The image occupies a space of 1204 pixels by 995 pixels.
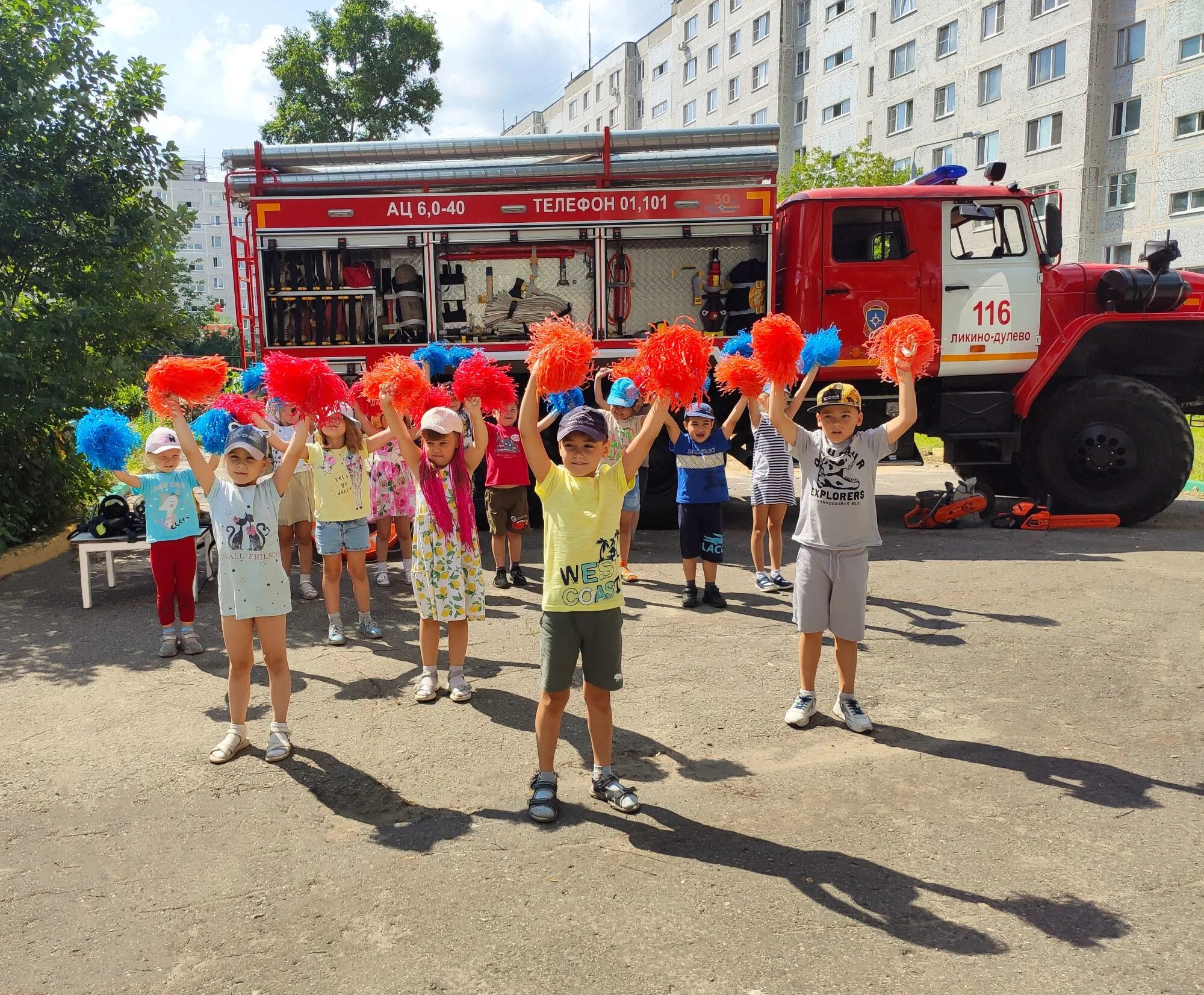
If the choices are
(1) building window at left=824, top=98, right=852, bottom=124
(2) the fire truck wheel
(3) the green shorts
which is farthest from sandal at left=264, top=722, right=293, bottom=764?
(1) building window at left=824, top=98, right=852, bottom=124

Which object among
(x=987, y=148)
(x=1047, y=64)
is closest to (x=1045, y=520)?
(x=1047, y=64)

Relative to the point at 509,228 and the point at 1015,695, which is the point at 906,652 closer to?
the point at 1015,695

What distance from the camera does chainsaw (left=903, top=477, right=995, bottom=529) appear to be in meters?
9.22

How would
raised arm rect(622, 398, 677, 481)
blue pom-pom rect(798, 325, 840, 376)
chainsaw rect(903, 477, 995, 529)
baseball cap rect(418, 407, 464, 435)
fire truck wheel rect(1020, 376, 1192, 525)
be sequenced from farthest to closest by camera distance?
chainsaw rect(903, 477, 995, 529) → fire truck wheel rect(1020, 376, 1192, 525) → blue pom-pom rect(798, 325, 840, 376) → baseball cap rect(418, 407, 464, 435) → raised arm rect(622, 398, 677, 481)

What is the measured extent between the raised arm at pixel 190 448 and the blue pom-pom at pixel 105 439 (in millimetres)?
1420

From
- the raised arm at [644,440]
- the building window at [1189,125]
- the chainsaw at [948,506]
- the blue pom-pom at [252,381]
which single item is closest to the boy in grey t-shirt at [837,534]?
the raised arm at [644,440]

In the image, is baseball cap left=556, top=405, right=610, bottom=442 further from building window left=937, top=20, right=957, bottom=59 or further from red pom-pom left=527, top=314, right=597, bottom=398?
building window left=937, top=20, right=957, bottom=59

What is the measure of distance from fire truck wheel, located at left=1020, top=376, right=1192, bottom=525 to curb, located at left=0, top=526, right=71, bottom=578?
31.1 ft

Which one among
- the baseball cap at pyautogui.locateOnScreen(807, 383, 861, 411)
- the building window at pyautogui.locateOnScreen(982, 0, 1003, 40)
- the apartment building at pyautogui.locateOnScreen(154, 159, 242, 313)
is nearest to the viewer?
the baseball cap at pyautogui.locateOnScreen(807, 383, 861, 411)

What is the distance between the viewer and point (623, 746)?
13.8 feet

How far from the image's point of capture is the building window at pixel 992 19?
31.5 metres

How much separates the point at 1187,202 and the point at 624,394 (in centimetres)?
2745

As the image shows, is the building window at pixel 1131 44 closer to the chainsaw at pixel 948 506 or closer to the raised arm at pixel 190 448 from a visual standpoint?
the chainsaw at pixel 948 506

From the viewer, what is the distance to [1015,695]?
4.79 m
